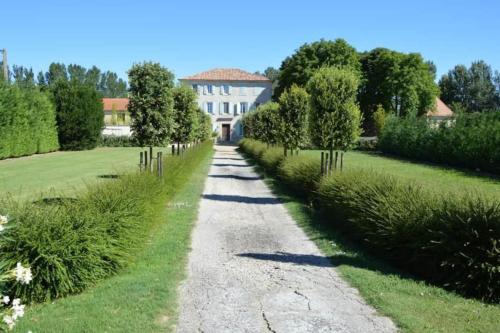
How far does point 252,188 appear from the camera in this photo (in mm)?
17531

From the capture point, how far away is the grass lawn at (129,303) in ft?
15.6

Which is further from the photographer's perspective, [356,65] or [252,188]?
[356,65]

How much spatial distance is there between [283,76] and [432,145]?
1186 inches

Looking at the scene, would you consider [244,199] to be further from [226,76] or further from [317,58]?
[226,76]

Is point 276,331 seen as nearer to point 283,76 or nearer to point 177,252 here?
point 177,252

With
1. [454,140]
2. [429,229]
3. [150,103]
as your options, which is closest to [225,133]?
[454,140]

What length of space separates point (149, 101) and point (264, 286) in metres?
9.81

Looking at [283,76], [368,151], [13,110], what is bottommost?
[368,151]

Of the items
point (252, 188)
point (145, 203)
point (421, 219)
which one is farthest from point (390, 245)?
point (252, 188)

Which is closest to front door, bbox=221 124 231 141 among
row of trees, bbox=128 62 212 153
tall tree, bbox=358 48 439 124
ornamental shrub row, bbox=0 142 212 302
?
tall tree, bbox=358 48 439 124

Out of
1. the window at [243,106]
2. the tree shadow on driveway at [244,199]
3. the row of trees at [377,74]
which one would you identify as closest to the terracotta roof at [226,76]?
the window at [243,106]

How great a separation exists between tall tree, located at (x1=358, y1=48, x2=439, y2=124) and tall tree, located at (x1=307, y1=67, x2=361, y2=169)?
44.8 meters

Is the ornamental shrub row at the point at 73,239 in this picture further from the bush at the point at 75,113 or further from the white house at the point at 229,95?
the white house at the point at 229,95

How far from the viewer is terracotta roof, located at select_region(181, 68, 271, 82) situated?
73.4 m
